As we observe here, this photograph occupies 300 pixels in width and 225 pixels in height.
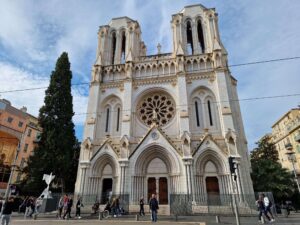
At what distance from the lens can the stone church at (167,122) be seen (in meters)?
19.8

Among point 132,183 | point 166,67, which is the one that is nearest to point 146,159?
point 132,183

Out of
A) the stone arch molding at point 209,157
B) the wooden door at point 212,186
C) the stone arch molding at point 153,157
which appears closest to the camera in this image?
the wooden door at point 212,186

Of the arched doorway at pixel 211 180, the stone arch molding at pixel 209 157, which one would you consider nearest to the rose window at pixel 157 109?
the stone arch molding at pixel 209 157

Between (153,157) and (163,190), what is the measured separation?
338 cm

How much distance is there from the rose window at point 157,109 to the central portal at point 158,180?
4.49 m

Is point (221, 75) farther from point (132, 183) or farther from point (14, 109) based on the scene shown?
point (14, 109)

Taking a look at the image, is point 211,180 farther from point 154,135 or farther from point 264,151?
point 264,151

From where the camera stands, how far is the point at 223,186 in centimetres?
1920

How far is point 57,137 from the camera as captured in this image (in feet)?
71.8

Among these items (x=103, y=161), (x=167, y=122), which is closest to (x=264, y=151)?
(x=167, y=122)

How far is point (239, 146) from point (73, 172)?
19494 mm

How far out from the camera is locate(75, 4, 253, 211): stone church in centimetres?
1977

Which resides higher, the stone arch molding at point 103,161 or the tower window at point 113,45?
the tower window at point 113,45

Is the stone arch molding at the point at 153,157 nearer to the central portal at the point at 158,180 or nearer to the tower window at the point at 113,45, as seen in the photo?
the central portal at the point at 158,180
